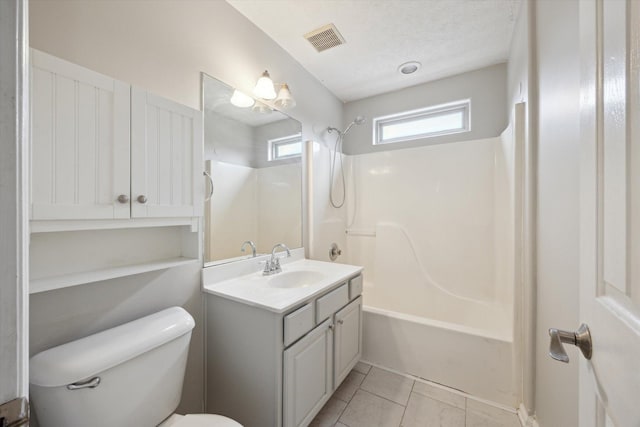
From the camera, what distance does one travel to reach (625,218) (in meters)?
0.41

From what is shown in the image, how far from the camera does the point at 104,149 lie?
0.89 meters

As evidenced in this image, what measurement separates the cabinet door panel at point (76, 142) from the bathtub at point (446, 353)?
1813 mm

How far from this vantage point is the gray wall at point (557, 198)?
37.1 inches

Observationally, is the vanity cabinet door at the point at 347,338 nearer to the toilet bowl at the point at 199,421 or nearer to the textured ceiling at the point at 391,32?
the toilet bowl at the point at 199,421

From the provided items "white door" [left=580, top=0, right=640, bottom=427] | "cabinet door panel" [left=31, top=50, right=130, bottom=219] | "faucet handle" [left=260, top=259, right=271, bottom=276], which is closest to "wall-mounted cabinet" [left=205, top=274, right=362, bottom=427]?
"faucet handle" [left=260, top=259, right=271, bottom=276]

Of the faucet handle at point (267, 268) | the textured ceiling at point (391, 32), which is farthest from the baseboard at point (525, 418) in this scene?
the textured ceiling at point (391, 32)

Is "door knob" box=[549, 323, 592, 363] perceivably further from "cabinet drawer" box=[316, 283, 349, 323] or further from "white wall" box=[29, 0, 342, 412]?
"white wall" box=[29, 0, 342, 412]

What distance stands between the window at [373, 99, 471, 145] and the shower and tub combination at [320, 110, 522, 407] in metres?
0.24

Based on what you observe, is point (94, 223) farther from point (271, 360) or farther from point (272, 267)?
point (272, 267)

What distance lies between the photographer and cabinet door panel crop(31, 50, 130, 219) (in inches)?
29.9

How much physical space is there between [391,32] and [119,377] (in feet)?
7.96

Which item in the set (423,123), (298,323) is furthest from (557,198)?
(423,123)

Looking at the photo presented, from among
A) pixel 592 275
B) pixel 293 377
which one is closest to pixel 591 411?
pixel 592 275
